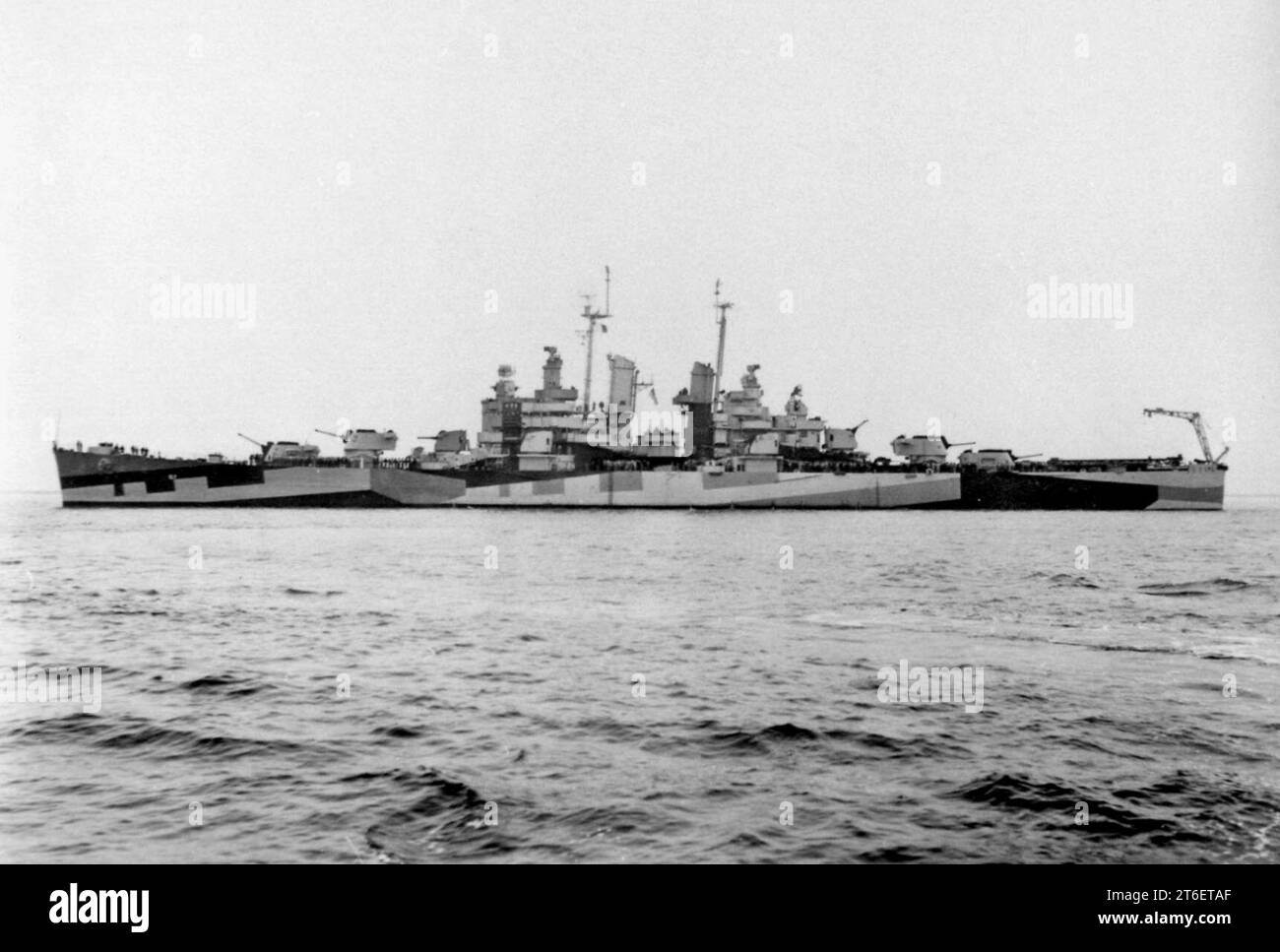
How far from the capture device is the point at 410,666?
11.4 meters

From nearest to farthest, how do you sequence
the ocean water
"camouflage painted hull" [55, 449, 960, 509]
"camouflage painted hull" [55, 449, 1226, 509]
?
the ocean water < "camouflage painted hull" [55, 449, 1226, 509] < "camouflage painted hull" [55, 449, 960, 509]

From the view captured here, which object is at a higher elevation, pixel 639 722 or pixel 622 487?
pixel 622 487

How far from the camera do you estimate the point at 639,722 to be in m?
8.82

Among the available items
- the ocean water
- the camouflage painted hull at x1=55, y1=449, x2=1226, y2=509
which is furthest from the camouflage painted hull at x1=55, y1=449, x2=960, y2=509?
the ocean water

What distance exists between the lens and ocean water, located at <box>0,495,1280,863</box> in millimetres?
6008

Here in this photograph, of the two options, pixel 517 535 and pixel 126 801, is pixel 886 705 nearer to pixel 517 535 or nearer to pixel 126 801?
pixel 126 801

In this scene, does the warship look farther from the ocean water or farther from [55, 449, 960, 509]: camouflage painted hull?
the ocean water

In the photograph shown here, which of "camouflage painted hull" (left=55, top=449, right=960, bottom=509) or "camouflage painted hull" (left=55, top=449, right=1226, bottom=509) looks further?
"camouflage painted hull" (left=55, top=449, right=960, bottom=509)

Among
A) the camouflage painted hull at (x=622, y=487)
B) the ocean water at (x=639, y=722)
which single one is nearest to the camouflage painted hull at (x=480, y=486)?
the camouflage painted hull at (x=622, y=487)

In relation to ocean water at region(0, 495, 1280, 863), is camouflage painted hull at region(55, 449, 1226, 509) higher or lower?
higher

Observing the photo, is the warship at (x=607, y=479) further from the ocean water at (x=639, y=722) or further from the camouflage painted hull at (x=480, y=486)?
the ocean water at (x=639, y=722)

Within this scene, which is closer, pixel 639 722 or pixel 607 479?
pixel 639 722

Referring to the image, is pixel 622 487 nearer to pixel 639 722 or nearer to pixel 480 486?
pixel 480 486

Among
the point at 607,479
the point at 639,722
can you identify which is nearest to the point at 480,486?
the point at 607,479
